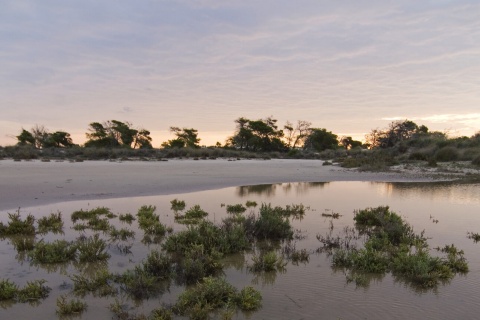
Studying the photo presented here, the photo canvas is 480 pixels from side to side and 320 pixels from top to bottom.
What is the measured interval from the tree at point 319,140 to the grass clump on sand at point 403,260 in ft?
315

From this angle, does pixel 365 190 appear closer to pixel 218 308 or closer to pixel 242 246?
pixel 242 246

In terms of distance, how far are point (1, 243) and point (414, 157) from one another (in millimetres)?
48585

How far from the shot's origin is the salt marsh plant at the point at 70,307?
16.1 feet

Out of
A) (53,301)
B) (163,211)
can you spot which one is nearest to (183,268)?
(53,301)

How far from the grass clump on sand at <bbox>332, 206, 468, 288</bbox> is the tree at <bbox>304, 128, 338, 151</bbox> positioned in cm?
9591

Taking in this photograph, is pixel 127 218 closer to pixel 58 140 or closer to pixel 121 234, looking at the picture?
pixel 121 234

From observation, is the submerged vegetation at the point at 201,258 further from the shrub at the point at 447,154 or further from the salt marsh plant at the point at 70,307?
the shrub at the point at 447,154

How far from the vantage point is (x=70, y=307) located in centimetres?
493

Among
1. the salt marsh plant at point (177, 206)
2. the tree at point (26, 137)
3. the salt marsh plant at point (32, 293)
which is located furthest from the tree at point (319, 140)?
the salt marsh plant at point (32, 293)

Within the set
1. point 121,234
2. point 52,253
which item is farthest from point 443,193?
point 52,253

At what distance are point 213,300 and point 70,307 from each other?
205 centimetres

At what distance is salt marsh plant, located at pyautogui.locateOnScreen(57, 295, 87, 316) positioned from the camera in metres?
4.92

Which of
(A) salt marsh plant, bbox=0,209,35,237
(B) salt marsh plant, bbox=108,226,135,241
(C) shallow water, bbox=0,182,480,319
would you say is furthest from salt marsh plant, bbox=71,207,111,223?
(B) salt marsh plant, bbox=108,226,135,241

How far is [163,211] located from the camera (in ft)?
40.7
